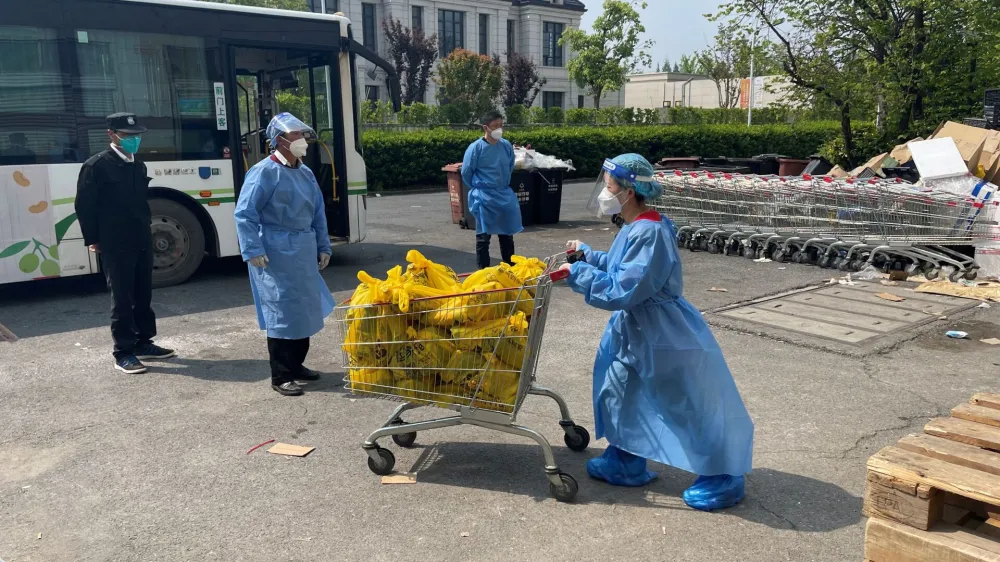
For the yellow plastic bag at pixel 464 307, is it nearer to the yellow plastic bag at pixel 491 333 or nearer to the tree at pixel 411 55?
the yellow plastic bag at pixel 491 333

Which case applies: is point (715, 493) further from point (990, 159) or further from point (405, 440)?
point (990, 159)

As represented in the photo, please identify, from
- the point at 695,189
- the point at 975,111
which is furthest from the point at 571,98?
the point at 695,189

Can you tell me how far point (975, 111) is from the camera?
1487 centimetres

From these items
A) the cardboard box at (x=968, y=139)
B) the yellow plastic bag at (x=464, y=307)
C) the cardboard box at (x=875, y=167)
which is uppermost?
the cardboard box at (x=968, y=139)

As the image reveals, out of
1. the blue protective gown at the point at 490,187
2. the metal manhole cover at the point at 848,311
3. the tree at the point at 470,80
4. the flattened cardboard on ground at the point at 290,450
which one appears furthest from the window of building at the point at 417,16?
the flattened cardboard on ground at the point at 290,450

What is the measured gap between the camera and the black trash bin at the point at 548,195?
1448cm

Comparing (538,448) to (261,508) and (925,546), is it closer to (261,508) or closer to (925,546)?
(261,508)

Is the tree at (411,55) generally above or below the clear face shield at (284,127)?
above

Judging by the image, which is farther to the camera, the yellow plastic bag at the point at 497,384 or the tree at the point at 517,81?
the tree at the point at 517,81

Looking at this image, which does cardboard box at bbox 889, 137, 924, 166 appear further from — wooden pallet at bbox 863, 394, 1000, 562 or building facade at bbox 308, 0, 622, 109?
building facade at bbox 308, 0, 622, 109

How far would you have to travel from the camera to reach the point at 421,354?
3996mm

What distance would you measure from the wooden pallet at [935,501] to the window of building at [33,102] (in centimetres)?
835

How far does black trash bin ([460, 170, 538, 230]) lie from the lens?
14.2 metres

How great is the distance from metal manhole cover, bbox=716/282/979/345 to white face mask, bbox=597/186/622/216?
3787 mm
